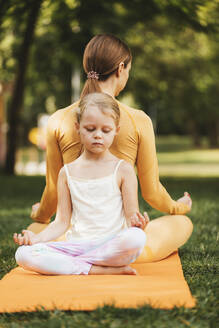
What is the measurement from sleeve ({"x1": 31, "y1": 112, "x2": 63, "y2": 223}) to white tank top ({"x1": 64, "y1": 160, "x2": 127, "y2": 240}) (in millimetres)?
A: 660

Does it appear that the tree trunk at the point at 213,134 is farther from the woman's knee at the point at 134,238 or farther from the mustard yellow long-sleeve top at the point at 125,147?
the woman's knee at the point at 134,238

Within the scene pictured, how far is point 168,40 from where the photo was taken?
75.7 feet

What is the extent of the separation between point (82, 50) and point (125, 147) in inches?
413

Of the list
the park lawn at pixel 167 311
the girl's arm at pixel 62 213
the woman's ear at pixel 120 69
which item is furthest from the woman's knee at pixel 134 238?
the woman's ear at pixel 120 69

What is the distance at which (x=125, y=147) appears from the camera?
4.17m

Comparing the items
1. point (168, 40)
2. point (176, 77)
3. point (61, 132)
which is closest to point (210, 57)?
point (176, 77)

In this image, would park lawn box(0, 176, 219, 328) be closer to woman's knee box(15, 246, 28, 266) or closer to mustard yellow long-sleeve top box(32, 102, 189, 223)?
woman's knee box(15, 246, 28, 266)

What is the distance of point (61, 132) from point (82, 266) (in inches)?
43.5

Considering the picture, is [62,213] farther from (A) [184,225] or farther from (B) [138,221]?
(A) [184,225]

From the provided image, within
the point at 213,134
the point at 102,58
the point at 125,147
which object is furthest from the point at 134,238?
the point at 213,134

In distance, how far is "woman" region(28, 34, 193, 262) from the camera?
13.4 feet

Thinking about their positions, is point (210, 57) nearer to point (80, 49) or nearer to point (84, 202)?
point (80, 49)

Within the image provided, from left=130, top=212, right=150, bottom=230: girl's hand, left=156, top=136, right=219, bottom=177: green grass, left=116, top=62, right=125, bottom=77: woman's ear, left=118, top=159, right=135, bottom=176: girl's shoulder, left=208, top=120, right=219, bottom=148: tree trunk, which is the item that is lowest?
left=208, top=120, right=219, bottom=148: tree trunk

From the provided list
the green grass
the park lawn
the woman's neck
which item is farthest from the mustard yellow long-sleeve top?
the green grass
